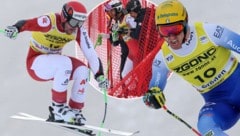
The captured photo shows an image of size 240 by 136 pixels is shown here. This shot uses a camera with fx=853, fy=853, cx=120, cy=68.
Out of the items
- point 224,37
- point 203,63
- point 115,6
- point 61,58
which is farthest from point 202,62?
point 115,6

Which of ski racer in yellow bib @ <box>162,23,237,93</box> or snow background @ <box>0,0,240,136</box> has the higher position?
ski racer in yellow bib @ <box>162,23,237,93</box>

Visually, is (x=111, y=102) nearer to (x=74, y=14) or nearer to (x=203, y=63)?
(x=74, y=14)

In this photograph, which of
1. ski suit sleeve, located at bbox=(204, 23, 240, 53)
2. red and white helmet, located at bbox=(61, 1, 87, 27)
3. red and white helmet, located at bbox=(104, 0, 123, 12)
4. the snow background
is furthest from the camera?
red and white helmet, located at bbox=(104, 0, 123, 12)

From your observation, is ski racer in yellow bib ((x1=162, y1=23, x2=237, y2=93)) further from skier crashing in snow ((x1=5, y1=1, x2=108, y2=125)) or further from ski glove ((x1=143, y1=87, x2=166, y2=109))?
skier crashing in snow ((x1=5, y1=1, x2=108, y2=125))

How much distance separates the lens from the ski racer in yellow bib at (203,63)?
21.9 ft

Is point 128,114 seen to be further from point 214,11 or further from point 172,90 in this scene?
point 214,11

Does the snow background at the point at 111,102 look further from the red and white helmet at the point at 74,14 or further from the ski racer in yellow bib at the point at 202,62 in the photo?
the red and white helmet at the point at 74,14

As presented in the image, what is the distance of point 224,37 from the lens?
6.79 m

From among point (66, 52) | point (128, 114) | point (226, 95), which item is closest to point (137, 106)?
point (128, 114)

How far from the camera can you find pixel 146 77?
28.0 ft

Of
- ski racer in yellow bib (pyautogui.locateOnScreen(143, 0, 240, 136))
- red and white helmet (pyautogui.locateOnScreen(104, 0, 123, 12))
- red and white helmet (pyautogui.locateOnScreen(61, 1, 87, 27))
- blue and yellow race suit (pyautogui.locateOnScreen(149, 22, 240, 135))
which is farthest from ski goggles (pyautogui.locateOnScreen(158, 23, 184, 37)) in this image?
red and white helmet (pyautogui.locateOnScreen(104, 0, 123, 12))

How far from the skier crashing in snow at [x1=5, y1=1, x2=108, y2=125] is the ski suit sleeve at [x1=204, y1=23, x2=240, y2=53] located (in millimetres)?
1353

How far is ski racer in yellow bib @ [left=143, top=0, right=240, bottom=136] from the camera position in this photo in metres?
6.67

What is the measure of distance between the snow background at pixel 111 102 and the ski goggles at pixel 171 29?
2136 mm
